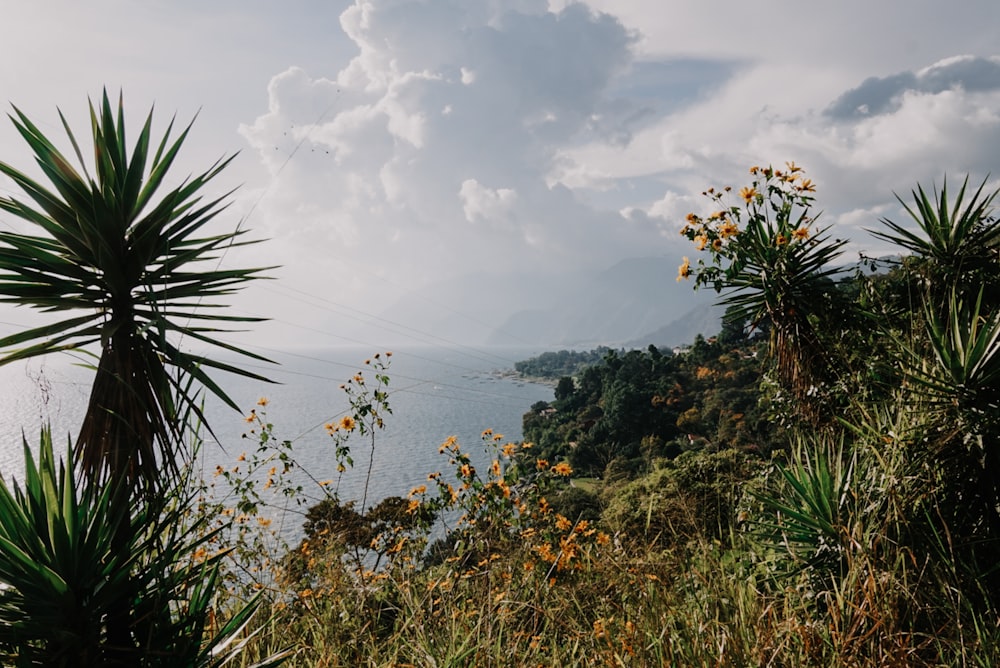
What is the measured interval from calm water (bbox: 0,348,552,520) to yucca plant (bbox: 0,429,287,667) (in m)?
0.18

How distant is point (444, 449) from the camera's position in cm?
443

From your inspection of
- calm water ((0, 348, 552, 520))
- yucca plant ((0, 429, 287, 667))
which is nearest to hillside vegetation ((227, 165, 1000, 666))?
yucca plant ((0, 429, 287, 667))

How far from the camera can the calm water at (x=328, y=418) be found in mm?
2461

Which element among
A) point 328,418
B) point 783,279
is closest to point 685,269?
point 783,279

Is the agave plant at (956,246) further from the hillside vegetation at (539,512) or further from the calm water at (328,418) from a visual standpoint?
the calm water at (328,418)

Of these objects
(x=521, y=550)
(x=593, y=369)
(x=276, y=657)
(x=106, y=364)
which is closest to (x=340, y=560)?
(x=521, y=550)

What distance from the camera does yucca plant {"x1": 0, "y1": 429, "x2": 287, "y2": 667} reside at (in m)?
1.72

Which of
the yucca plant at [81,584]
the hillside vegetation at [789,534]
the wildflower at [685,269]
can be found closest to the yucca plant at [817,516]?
the hillside vegetation at [789,534]

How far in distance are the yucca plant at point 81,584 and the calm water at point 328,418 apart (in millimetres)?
176

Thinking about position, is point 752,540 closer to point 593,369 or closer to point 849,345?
point 849,345

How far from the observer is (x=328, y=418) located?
3.82m

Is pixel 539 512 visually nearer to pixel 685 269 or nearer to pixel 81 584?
pixel 685 269

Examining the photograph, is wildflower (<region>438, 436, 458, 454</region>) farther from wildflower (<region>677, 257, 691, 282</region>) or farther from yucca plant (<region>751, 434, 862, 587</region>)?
yucca plant (<region>751, 434, 862, 587</region>)

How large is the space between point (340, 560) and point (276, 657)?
133 centimetres
